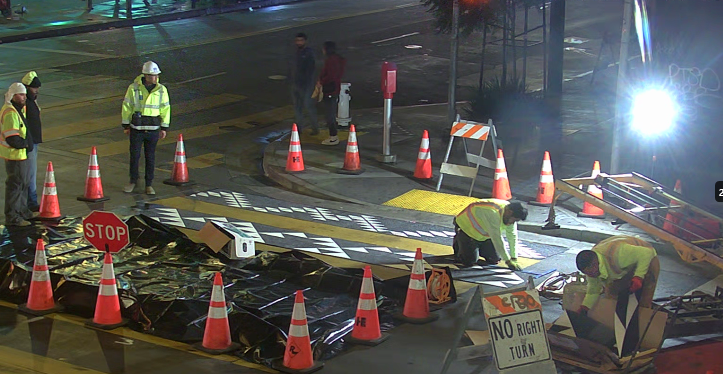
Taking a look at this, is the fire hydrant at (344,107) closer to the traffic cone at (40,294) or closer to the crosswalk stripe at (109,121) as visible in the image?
the crosswalk stripe at (109,121)

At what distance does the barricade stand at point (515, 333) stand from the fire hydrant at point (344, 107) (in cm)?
1115

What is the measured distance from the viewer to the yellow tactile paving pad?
13680 mm

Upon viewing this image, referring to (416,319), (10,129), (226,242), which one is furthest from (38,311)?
(416,319)

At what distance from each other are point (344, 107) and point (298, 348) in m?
10.9

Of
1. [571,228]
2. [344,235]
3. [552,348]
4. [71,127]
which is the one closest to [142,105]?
[344,235]

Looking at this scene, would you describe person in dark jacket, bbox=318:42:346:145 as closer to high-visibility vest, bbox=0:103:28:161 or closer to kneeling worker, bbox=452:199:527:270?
high-visibility vest, bbox=0:103:28:161

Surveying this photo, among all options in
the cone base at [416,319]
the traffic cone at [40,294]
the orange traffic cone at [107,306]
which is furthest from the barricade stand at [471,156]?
the traffic cone at [40,294]

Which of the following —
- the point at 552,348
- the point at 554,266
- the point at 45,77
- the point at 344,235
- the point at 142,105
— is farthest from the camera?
the point at 45,77

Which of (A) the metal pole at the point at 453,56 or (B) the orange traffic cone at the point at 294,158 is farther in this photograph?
(A) the metal pole at the point at 453,56

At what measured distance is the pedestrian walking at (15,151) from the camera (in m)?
11.9

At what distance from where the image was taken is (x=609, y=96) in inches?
880

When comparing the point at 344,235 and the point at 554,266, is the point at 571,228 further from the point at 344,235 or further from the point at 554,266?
the point at 344,235

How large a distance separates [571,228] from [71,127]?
972 centimetres

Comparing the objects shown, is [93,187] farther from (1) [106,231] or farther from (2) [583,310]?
(2) [583,310]
